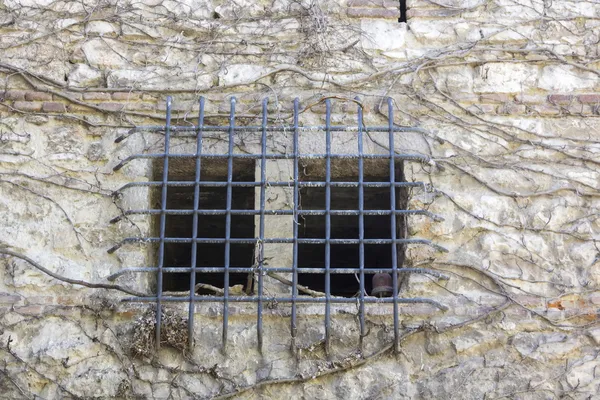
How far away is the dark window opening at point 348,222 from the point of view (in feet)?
14.3

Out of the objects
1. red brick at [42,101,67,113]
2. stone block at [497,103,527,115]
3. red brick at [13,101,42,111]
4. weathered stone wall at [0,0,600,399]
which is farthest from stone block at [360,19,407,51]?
red brick at [13,101,42,111]

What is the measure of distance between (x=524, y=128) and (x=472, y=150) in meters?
0.29

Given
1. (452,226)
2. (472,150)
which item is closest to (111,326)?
(452,226)

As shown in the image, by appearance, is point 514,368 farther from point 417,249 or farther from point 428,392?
point 417,249

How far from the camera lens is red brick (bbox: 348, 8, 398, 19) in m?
4.62

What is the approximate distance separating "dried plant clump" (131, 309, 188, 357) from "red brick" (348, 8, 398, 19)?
183 cm

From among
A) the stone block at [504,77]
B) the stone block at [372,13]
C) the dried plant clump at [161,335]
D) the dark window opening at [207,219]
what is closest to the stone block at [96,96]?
the dark window opening at [207,219]

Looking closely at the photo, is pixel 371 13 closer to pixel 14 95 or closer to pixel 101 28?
pixel 101 28

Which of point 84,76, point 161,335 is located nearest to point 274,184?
point 161,335

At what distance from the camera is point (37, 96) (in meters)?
4.43

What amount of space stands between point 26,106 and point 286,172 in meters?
1.34

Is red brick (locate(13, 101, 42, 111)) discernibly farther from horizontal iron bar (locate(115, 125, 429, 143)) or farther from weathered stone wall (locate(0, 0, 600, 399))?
horizontal iron bar (locate(115, 125, 429, 143))

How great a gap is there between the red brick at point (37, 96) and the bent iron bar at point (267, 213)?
1.49ft

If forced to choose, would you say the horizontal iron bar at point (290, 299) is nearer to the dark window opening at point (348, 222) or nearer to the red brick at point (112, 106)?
the dark window opening at point (348, 222)
